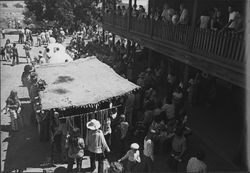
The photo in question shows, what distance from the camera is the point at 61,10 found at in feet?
125

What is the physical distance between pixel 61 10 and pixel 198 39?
30363 millimetres

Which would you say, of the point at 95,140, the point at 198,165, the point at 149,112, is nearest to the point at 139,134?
the point at 149,112

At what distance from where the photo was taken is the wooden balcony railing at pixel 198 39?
8.73 m

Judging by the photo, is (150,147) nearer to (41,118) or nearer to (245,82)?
(245,82)

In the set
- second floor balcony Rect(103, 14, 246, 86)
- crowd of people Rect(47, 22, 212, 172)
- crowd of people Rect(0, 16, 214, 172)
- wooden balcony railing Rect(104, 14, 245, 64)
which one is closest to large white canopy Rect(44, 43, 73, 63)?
crowd of people Rect(0, 16, 214, 172)

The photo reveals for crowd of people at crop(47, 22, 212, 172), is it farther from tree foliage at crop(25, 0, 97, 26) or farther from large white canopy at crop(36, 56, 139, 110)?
tree foliage at crop(25, 0, 97, 26)

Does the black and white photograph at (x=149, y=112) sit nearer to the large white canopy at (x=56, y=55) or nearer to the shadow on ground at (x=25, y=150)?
the shadow on ground at (x=25, y=150)

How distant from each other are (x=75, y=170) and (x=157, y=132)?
2.73 m

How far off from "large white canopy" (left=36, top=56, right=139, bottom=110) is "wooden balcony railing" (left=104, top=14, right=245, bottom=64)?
8.69 feet

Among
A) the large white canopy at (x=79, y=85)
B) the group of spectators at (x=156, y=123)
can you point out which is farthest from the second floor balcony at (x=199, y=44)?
the large white canopy at (x=79, y=85)

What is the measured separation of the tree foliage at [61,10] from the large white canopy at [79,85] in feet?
86.7

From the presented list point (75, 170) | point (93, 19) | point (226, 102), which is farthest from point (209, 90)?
point (93, 19)

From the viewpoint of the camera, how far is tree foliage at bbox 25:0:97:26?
38281mm

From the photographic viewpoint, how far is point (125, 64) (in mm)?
18547
